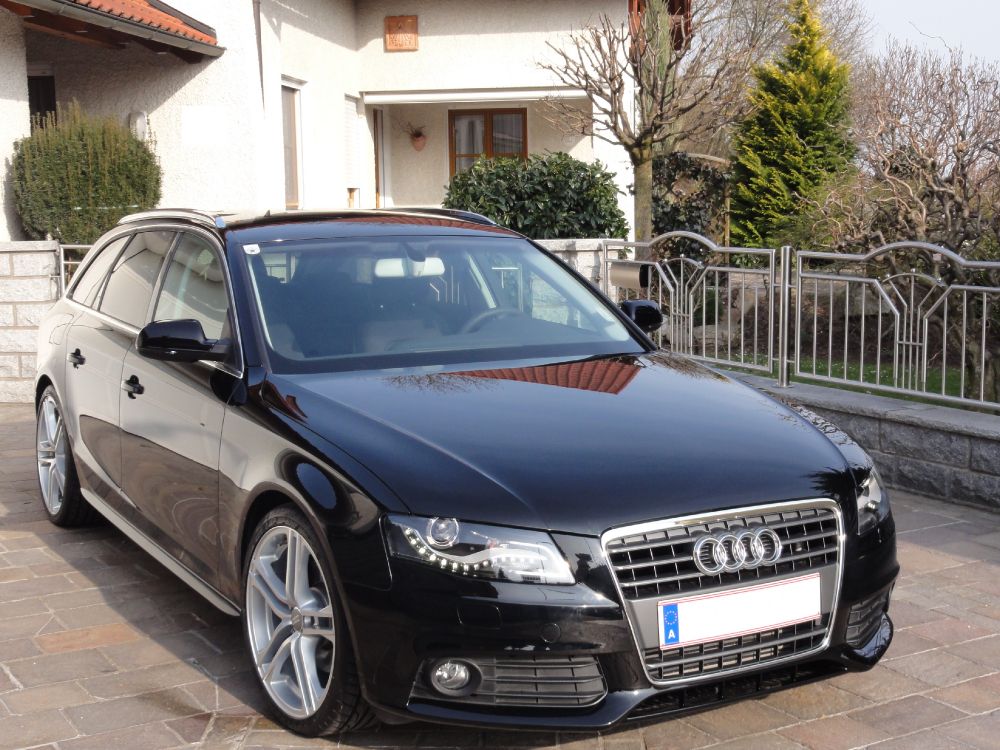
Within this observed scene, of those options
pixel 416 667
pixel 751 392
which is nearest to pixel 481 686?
pixel 416 667

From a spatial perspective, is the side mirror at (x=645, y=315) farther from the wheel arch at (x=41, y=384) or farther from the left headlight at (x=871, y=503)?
the wheel arch at (x=41, y=384)

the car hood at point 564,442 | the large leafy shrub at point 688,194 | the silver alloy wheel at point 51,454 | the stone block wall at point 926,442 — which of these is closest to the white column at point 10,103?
the silver alloy wheel at point 51,454

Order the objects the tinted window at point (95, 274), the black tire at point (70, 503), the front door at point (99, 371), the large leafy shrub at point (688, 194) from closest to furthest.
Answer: the front door at point (99, 371) → the tinted window at point (95, 274) → the black tire at point (70, 503) → the large leafy shrub at point (688, 194)

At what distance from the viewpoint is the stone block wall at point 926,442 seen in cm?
629

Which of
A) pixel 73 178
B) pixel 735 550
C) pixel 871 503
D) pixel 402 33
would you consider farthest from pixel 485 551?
pixel 402 33

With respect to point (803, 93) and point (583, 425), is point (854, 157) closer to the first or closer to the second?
point (803, 93)

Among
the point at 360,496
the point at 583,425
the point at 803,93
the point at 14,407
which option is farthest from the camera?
the point at 803,93

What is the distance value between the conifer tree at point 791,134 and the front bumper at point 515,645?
18038 mm

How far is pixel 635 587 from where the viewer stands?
3.16 m

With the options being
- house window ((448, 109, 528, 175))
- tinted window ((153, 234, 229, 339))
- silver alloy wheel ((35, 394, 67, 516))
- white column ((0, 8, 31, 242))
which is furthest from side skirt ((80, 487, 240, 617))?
house window ((448, 109, 528, 175))

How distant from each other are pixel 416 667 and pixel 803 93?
63.4 ft

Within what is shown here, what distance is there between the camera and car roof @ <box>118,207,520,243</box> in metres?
4.72

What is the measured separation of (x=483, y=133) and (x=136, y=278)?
15.5 meters

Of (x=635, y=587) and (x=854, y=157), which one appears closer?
(x=635, y=587)
